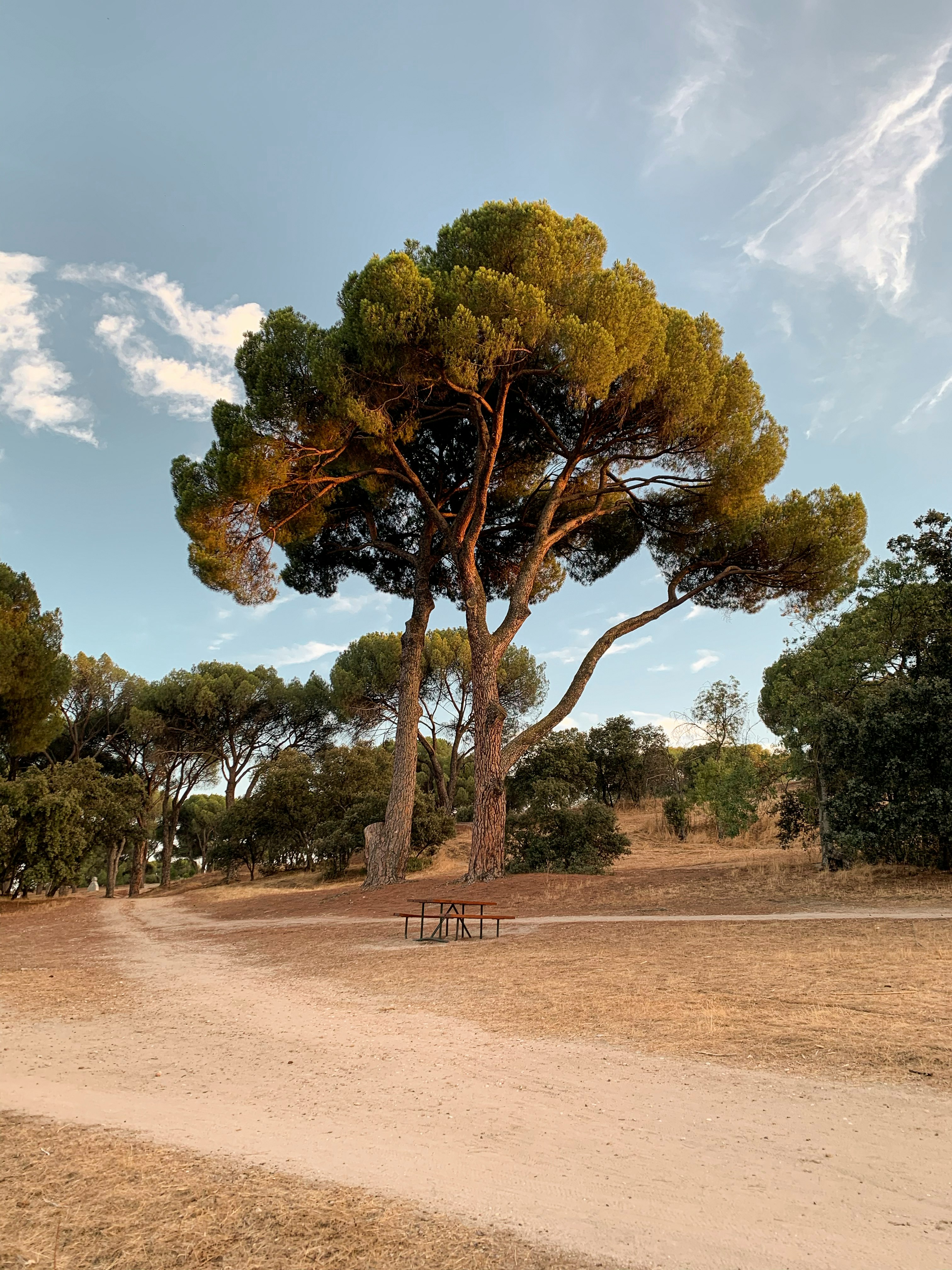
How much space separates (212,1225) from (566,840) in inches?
560

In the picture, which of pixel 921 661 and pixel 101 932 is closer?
pixel 101 932

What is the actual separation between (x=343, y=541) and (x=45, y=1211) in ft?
57.5

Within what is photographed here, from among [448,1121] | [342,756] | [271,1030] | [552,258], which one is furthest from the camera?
[342,756]

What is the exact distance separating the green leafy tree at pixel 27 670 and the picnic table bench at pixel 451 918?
13668mm

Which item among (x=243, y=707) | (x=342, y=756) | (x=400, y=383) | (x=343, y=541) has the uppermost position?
(x=400, y=383)

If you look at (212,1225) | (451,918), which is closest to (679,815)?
(451,918)

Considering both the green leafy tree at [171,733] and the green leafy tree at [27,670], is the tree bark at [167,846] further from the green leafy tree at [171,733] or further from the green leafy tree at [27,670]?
the green leafy tree at [27,670]

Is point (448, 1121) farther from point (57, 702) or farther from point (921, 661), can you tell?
point (57, 702)

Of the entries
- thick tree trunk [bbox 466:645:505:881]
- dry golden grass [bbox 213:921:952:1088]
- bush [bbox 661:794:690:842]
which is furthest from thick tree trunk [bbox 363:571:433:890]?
bush [bbox 661:794:690:842]

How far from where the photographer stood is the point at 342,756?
2725cm

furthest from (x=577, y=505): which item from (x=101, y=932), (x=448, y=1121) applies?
(x=448, y=1121)

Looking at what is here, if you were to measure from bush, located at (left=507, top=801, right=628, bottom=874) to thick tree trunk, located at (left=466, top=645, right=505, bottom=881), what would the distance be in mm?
1008

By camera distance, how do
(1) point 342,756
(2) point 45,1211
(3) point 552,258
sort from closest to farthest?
(2) point 45,1211, (3) point 552,258, (1) point 342,756

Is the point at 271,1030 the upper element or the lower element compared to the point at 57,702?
lower
